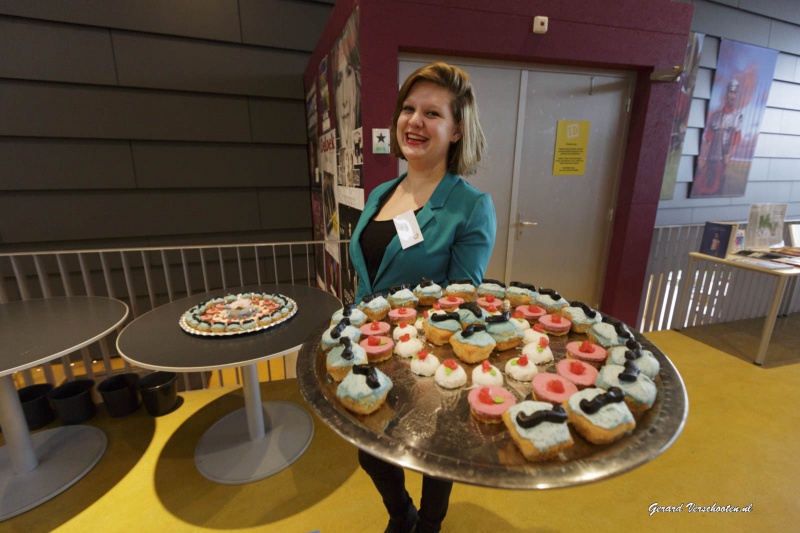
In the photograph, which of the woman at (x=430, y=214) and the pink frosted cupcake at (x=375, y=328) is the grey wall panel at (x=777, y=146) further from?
the pink frosted cupcake at (x=375, y=328)

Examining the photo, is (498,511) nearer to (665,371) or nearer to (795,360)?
(665,371)

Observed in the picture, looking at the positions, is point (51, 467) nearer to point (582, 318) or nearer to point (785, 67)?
point (582, 318)

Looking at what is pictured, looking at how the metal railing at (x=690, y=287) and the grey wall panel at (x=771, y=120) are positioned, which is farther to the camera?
the grey wall panel at (x=771, y=120)

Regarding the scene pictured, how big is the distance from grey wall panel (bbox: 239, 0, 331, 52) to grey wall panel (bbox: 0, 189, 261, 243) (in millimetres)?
1567

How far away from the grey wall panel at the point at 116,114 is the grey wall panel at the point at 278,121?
10cm

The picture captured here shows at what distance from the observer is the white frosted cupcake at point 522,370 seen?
3.05 ft

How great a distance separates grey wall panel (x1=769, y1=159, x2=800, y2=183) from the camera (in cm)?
467

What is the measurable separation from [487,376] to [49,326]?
208cm

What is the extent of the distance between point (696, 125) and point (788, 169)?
2136mm

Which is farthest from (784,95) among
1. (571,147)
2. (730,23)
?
(571,147)

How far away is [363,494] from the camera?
1801 millimetres

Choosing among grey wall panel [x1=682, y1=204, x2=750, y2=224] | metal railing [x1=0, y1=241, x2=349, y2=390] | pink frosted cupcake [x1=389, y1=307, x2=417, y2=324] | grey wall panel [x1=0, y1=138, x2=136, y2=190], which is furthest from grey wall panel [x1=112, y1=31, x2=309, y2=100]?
grey wall panel [x1=682, y1=204, x2=750, y2=224]

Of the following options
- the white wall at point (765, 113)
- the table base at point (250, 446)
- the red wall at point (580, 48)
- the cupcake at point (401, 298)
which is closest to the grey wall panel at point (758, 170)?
the white wall at point (765, 113)

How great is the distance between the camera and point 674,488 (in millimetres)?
1823
